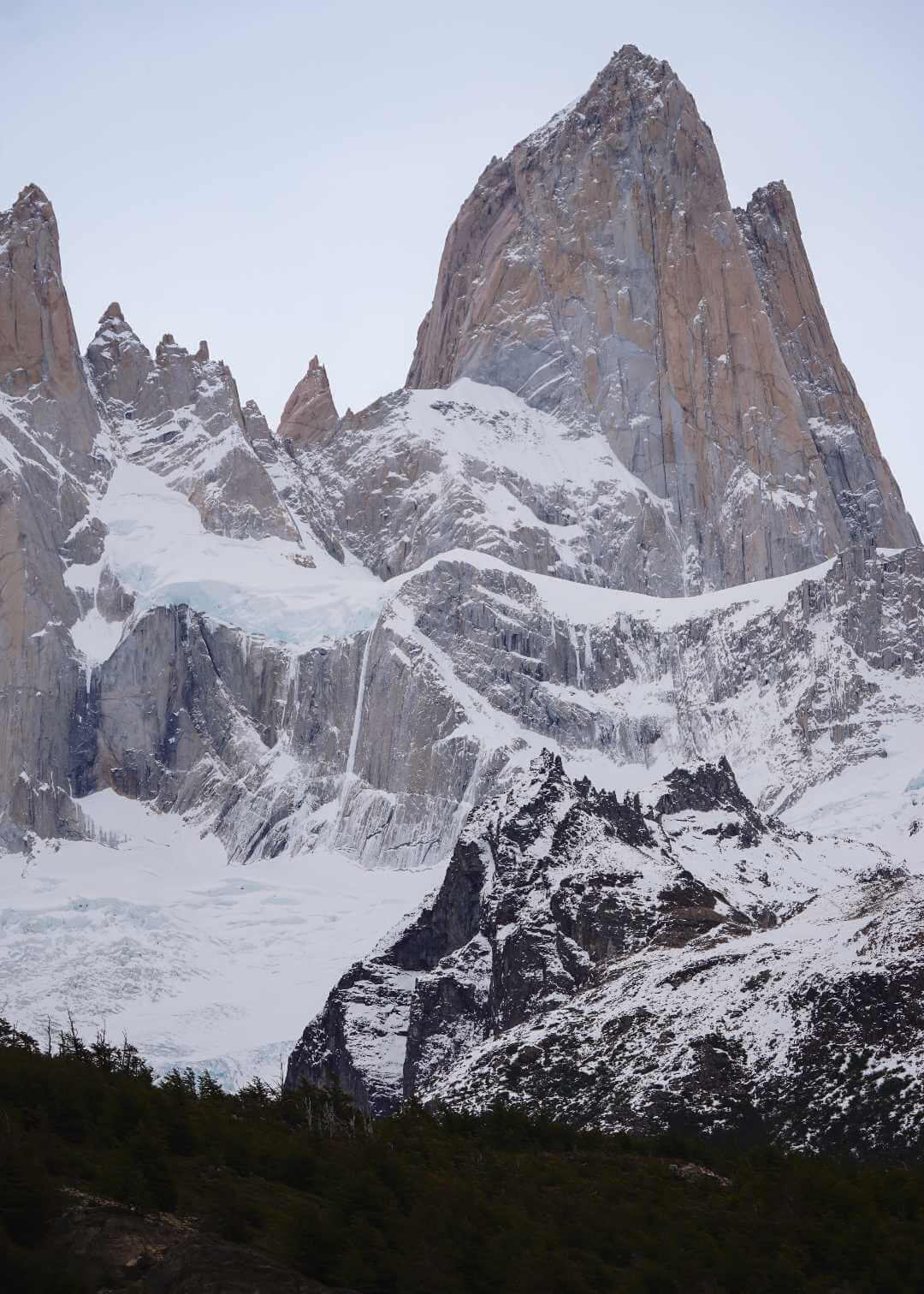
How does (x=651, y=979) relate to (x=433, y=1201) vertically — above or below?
below

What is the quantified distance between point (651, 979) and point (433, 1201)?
5311cm

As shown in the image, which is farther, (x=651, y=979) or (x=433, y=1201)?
(x=651, y=979)

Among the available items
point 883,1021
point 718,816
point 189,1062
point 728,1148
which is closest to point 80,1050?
point 728,1148

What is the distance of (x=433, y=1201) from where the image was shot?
5762 centimetres

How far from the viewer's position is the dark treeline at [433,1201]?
157 ft

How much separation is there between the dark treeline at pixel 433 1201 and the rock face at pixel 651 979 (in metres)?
11.1

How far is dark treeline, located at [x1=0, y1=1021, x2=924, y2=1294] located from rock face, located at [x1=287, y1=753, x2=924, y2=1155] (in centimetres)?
1115

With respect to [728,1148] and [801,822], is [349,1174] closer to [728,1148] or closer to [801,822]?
[728,1148]

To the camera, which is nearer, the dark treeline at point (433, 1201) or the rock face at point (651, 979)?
the dark treeline at point (433, 1201)

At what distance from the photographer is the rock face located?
90.4m

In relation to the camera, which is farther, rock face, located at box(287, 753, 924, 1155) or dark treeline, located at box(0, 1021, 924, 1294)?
rock face, located at box(287, 753, 924, 1155)

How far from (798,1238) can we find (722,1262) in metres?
6.77

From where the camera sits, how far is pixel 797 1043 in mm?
92750

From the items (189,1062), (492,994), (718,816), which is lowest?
(189,1062)
